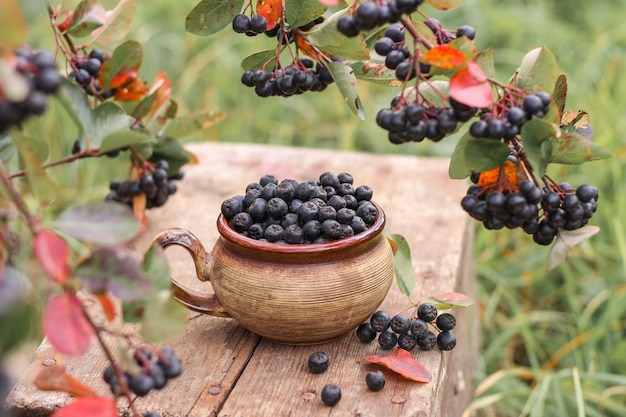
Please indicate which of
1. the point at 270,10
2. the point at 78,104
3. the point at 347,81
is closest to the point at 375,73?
the point at 347,81

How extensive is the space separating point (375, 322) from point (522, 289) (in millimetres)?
1392

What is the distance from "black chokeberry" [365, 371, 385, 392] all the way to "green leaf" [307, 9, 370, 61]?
0.42 m

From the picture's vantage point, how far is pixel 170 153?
4.56 ft

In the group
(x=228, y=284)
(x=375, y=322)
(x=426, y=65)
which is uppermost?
(x=426, y=65)

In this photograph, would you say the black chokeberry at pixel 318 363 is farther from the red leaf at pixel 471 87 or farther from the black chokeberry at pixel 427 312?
the red leaf at pixel 471 87

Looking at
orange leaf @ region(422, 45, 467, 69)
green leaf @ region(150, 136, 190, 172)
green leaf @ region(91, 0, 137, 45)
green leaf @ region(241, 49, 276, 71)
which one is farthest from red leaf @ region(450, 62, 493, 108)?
green leaf @ region(150, 136, 190, 172)

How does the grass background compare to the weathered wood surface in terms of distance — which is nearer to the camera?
the weathered wood surface

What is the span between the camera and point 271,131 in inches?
116

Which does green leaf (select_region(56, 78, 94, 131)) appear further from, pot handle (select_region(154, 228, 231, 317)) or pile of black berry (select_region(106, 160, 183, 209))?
pile of black berry (select_region(106, 160, 183, 209))

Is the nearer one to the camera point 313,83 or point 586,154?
point 586,154

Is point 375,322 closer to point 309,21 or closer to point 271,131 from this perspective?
point 309,21

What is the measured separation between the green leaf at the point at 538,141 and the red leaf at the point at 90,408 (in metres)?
0.53

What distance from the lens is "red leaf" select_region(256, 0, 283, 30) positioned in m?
0.96

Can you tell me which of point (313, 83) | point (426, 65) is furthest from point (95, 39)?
point (426, 65)
